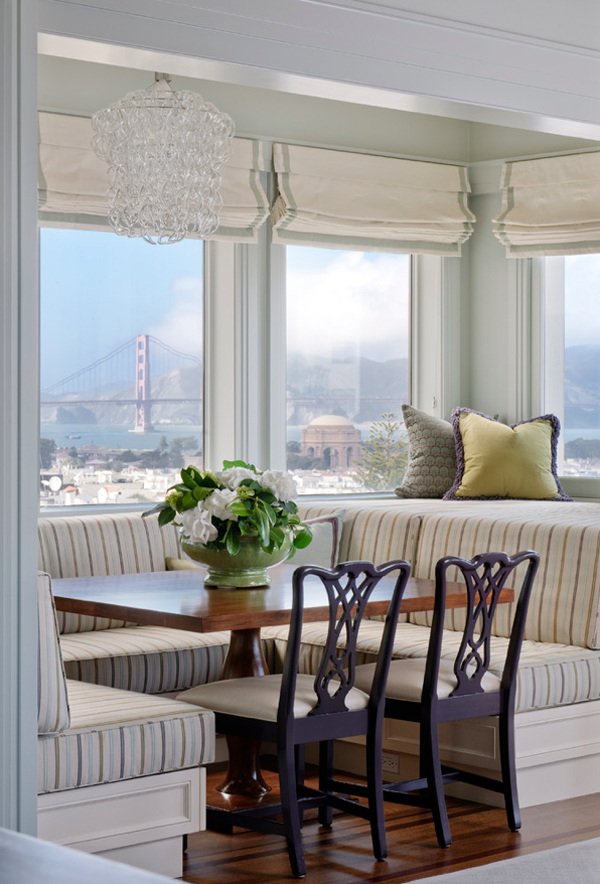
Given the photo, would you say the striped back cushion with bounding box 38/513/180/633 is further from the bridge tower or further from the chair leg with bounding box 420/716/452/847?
the chair leg with bounding box 420/716/452/847

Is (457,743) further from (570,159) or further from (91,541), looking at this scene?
(570,159)

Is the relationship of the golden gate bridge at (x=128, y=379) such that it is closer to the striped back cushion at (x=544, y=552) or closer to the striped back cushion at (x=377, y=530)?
the striped back cushion at (x=377, y=530)

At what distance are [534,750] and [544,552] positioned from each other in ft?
2.51

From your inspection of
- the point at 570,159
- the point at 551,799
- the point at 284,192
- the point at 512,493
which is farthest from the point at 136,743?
the point at 570,159

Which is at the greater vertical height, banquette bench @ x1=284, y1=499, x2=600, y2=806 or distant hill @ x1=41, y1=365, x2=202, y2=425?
distant hill @ x1=41, y1=365, x2=202, y2=425

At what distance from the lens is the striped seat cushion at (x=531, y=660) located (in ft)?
12.4

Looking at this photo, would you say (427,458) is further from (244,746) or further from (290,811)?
(290,811)

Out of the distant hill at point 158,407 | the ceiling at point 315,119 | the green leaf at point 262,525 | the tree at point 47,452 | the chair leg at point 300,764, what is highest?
the ceiling at point 315,119

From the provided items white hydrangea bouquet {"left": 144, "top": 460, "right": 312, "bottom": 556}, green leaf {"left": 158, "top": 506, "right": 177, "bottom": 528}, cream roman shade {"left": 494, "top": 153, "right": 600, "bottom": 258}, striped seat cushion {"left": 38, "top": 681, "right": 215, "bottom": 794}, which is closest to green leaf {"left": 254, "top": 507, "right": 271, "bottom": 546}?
white hydrangea bouquet {"left": 144, "top": 460, "right": 312, "bottom": 556}

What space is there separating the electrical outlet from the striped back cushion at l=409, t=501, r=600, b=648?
2.10 feet

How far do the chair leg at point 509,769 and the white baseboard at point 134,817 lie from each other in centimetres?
100

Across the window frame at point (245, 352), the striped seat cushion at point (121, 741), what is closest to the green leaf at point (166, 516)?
the striped seat cushion at point (121, 741)

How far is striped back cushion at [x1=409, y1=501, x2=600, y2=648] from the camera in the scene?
408 centimetres

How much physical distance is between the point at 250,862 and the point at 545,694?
3.91ft
